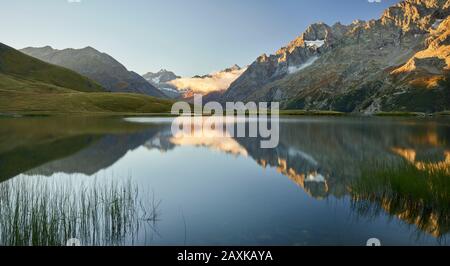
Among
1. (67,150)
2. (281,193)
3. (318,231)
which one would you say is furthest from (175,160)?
(318,231)

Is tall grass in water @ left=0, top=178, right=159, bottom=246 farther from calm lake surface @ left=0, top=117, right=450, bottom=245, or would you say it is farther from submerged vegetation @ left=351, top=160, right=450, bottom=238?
submerged vegetation @ left=351, top=160, right=450, bottom=238

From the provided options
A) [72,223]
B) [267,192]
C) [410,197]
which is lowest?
[267,192]

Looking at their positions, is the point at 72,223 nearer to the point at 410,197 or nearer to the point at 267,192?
the point at 267,192

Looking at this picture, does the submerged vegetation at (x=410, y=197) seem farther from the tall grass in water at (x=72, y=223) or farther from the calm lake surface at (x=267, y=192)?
the tall grass in water at (x=72, y=223)

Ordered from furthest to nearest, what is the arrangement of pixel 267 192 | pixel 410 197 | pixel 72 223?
pixel 267 192, pixel 410 197, pixel 72 223

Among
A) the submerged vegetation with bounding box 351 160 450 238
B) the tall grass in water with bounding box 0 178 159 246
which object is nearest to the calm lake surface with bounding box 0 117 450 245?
the submerged vegetation with bounding box 351 160 450 238

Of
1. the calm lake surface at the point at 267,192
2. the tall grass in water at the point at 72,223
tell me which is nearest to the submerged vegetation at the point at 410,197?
the calm lake surface at the point at 267,192

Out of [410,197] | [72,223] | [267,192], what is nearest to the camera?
[72,223]

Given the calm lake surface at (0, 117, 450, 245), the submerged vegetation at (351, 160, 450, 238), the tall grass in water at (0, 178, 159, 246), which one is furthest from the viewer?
the submerged vegetation at (351, 160, 450, 238)

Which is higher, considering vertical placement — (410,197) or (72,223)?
(410,197)

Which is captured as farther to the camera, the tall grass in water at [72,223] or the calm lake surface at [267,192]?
the calm lake surface at [267,192]

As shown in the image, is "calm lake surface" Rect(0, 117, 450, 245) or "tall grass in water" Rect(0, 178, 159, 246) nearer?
"tall grass in water" Rect(0, 178, 159, 246)

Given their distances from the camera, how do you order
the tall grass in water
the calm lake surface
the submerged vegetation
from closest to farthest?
1. the tall grass in water
2. the calm lake surface
3. the submerged vegetation

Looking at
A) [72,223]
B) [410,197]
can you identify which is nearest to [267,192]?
[410,197]
